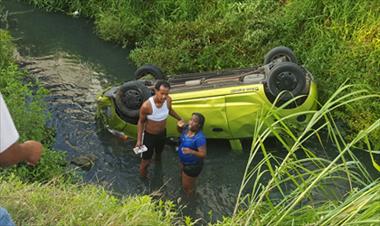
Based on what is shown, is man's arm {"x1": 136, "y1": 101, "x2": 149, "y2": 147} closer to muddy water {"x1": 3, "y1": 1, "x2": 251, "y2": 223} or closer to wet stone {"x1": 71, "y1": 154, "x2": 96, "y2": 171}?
muddy water {"x1": 3, "y1": 1, "x2": 251, "y2": 223}

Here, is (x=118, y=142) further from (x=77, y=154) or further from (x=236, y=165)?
(x=236, y=165)

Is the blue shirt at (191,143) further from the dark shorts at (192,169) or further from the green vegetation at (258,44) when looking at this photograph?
the green vegetation at (258,44)

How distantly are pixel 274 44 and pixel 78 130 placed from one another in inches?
153

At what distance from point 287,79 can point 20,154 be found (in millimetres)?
6112

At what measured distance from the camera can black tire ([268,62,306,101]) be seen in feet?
28.5

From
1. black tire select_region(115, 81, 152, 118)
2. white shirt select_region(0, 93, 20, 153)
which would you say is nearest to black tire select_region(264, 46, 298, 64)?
black tire select_region(115, 81, 152, 118)

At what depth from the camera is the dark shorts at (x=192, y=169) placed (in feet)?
25.2

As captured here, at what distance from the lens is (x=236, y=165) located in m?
8.86

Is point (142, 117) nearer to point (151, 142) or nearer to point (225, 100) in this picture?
point (151, 142)

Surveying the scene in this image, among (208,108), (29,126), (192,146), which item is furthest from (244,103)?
(29,126)

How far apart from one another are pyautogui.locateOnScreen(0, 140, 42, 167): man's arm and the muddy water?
95.1 inches

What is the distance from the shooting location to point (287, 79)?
8.70 meters

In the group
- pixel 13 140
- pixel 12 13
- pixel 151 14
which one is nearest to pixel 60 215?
pixel 13 140

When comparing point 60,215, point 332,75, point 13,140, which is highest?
point 13,140
